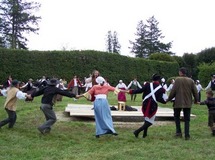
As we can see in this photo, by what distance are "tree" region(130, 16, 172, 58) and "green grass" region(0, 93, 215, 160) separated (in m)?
66.0

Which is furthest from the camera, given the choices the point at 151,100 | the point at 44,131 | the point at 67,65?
the point at 67,65

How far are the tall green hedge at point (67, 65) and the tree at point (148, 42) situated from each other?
1487 inches

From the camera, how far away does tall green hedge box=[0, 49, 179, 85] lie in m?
31.5

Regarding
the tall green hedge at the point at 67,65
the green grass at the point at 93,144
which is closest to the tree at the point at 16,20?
the tall green hedge at the point at 67,65

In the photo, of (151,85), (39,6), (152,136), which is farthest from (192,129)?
(39,6)

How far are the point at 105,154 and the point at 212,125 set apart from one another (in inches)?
168

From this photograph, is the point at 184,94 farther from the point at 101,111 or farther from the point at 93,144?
the point at 93,144

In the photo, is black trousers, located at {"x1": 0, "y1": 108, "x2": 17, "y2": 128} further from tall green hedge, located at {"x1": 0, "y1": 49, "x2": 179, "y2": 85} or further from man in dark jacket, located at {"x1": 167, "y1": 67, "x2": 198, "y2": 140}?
tall green hedge, located at {"x1": 0, "y1": 49, "x2": 179, "y2": 85}

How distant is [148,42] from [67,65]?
47396 mm

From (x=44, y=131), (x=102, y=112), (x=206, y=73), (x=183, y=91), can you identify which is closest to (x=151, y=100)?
(x=183, y=91)

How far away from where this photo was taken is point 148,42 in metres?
78.9

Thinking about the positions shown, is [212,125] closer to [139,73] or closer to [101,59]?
[101,59]

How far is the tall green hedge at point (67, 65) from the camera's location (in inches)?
1239

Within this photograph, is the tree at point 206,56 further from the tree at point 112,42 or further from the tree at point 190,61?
the tree at point 112,42
